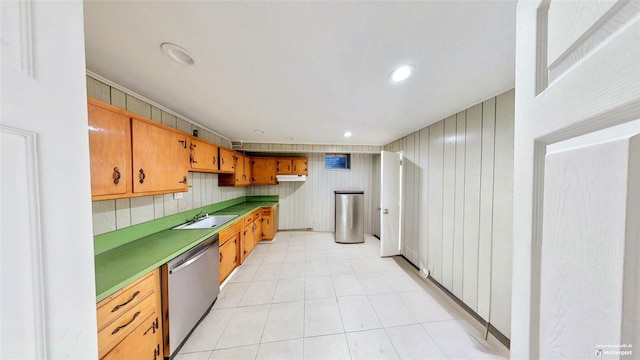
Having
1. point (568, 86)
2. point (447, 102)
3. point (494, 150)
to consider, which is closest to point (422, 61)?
point (447, 102)

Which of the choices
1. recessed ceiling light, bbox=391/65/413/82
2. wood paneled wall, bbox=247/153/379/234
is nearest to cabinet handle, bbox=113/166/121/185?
recessed ceiling light, bbox=391/65/413/82

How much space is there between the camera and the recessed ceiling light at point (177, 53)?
1099 millimetres

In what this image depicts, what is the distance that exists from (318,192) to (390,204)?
2.05 metres

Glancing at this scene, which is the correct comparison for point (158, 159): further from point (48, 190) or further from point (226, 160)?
point (48, 190)

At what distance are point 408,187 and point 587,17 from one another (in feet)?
9.60

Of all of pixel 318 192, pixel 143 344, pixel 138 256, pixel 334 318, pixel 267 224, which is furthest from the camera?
pixel 318 192

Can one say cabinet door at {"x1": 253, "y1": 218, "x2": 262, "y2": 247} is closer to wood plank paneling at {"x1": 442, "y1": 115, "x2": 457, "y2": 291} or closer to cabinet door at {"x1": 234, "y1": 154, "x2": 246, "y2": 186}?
cabinet door at {"x1": 234, "y1": 154, "x2": 246, "y2": 186}

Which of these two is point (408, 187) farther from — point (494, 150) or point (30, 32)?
point (30, 32)

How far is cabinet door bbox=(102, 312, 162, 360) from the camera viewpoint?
110cm

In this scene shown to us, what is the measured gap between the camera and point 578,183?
0.36 metres

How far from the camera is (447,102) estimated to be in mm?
1851

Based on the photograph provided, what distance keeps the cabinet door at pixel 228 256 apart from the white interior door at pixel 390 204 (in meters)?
2.42

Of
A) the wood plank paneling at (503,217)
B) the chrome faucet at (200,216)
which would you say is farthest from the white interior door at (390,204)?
the chrome faucet at (200,216)

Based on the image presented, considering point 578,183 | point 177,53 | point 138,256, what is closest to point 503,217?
point 578,183
